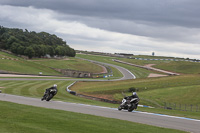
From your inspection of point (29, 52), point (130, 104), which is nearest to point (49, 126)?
point (130, 104)

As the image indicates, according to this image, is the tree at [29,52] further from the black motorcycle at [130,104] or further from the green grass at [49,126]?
the green grass at [49,126]

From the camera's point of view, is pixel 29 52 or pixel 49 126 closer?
pixel 49 126

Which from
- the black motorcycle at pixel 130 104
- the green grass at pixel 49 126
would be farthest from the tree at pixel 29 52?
the green grass at pixel 49 126

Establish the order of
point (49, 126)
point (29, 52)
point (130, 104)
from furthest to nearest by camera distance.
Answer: point (29, 52), point (130, 104), point (49, 126)

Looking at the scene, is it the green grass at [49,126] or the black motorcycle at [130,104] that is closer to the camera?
the green grass at [49,126]

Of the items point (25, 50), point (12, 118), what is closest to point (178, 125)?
point (12, 118)

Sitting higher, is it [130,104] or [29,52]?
[29,52]

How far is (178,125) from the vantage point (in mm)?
15977

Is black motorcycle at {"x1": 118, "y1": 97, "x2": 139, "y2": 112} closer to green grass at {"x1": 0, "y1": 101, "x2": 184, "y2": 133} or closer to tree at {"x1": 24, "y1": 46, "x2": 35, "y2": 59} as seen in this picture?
green grass at {"x1": 0, "y1": 101, "x2": 184, "y2": 133}

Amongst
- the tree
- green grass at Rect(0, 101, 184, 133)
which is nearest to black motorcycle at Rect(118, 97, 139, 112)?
green grass at Rect(0, 101, 184, 133)

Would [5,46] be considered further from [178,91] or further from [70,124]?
[70,124]

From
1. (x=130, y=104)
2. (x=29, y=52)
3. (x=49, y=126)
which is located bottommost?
(x=130, y=104)

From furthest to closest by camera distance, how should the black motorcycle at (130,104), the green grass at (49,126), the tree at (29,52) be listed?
the tree at (29,52) → the black motorcycle at (130,104) → the green grass at (49,126)

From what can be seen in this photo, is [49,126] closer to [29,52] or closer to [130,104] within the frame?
[130,104]
